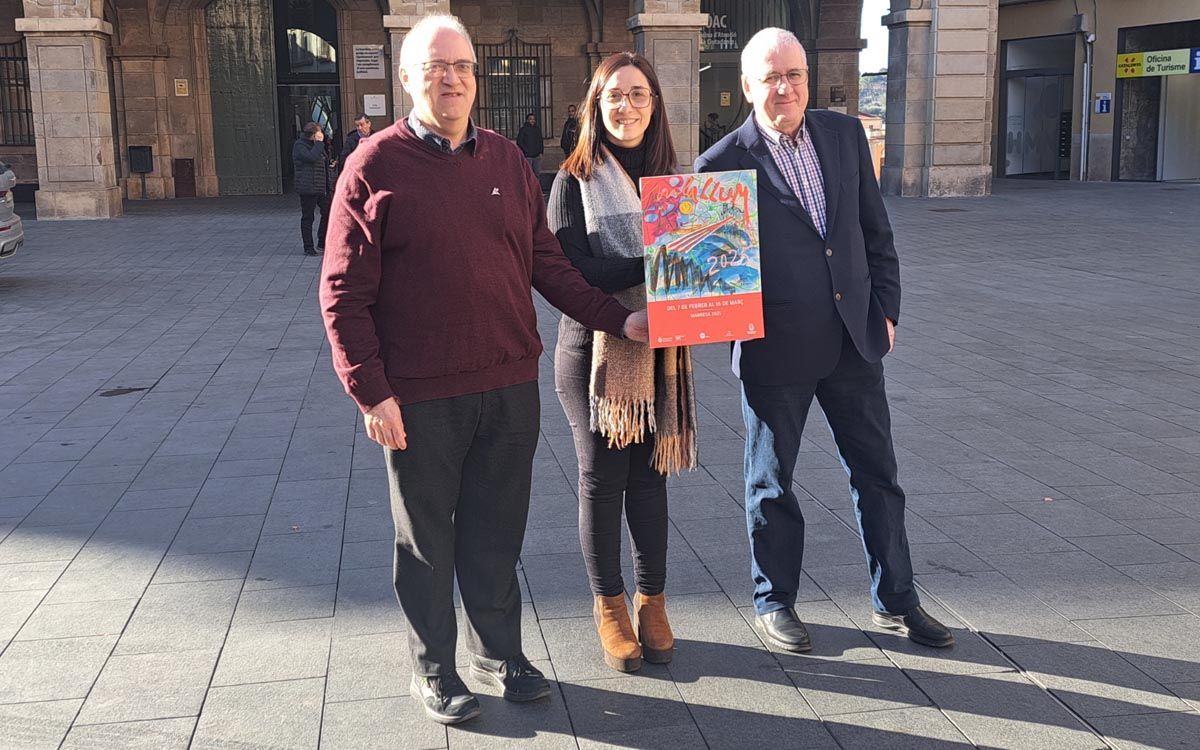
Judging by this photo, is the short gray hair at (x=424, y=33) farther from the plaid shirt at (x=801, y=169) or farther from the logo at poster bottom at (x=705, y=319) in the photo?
the plaid shirt at (x=801, y=169)

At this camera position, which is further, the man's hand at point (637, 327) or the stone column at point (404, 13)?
the stone column at point (404, 13)

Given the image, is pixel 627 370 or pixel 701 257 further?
pixel 627 370

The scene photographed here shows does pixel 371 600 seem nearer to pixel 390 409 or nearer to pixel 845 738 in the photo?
pixel 390 409

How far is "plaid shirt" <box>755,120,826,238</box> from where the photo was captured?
3785mm

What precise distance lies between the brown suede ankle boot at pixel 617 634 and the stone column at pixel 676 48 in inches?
685

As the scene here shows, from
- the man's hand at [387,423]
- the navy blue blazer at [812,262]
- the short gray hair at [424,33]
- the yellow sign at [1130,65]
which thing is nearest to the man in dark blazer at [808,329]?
the navy blue blazer at [812,262]

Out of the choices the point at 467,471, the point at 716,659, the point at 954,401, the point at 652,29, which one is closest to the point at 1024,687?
the point at 716,659

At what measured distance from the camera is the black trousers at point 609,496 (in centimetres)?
380

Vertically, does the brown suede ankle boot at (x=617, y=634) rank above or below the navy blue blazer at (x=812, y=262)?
below

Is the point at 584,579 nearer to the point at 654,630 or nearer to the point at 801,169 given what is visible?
the point at 654,630

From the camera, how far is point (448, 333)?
11.0ft

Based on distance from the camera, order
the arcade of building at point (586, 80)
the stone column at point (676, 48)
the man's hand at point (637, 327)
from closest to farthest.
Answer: the man's hand at point (637, 327) → the stone column at point (676, 48) → the arcade of building at point (586, 80)

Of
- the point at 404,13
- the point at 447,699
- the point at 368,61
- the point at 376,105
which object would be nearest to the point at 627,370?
the point at 447,699

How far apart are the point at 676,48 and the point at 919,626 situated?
18.3 metres
